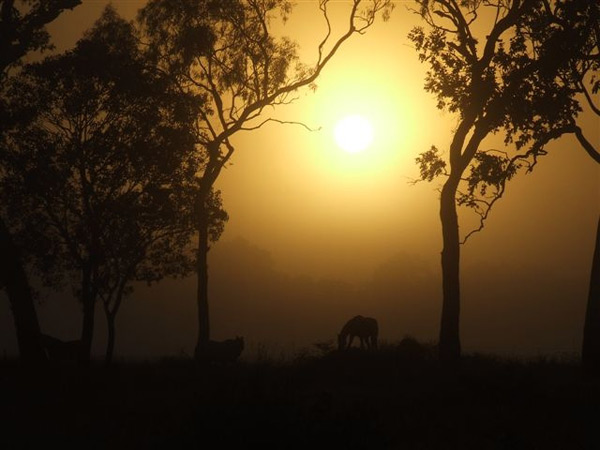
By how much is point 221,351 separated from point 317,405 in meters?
21.3

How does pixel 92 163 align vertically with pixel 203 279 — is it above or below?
above

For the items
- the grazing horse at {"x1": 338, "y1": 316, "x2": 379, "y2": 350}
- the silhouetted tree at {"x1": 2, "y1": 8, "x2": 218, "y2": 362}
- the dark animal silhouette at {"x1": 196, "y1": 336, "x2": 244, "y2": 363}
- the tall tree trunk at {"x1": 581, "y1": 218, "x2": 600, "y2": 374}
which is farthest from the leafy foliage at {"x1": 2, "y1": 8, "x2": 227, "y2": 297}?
the tall tree trunk at {"x1": 581, "y1": 218, "x2": 600, "y2": 374}

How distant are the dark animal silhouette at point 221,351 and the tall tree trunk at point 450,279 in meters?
9.41

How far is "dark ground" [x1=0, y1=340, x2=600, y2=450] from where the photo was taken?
512 inches

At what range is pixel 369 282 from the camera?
162 metres

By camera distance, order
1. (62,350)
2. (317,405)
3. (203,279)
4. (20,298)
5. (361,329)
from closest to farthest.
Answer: (317,405), (20,298), (361,329), (62,350), (203,279)

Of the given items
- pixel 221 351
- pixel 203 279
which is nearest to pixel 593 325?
pixel 221 351

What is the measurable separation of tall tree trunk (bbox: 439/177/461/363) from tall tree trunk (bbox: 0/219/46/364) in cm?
1423

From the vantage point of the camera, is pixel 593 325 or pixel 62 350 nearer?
pixel 593 325

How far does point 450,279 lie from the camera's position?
2952cm

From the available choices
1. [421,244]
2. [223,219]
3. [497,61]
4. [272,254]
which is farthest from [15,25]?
[421,244]

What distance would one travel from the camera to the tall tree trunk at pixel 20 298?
85.7ft

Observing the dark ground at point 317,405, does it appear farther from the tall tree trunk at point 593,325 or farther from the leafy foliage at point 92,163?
the leafy foliage at point 92,163

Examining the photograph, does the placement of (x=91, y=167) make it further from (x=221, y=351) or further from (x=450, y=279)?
(x=450, y=279)
